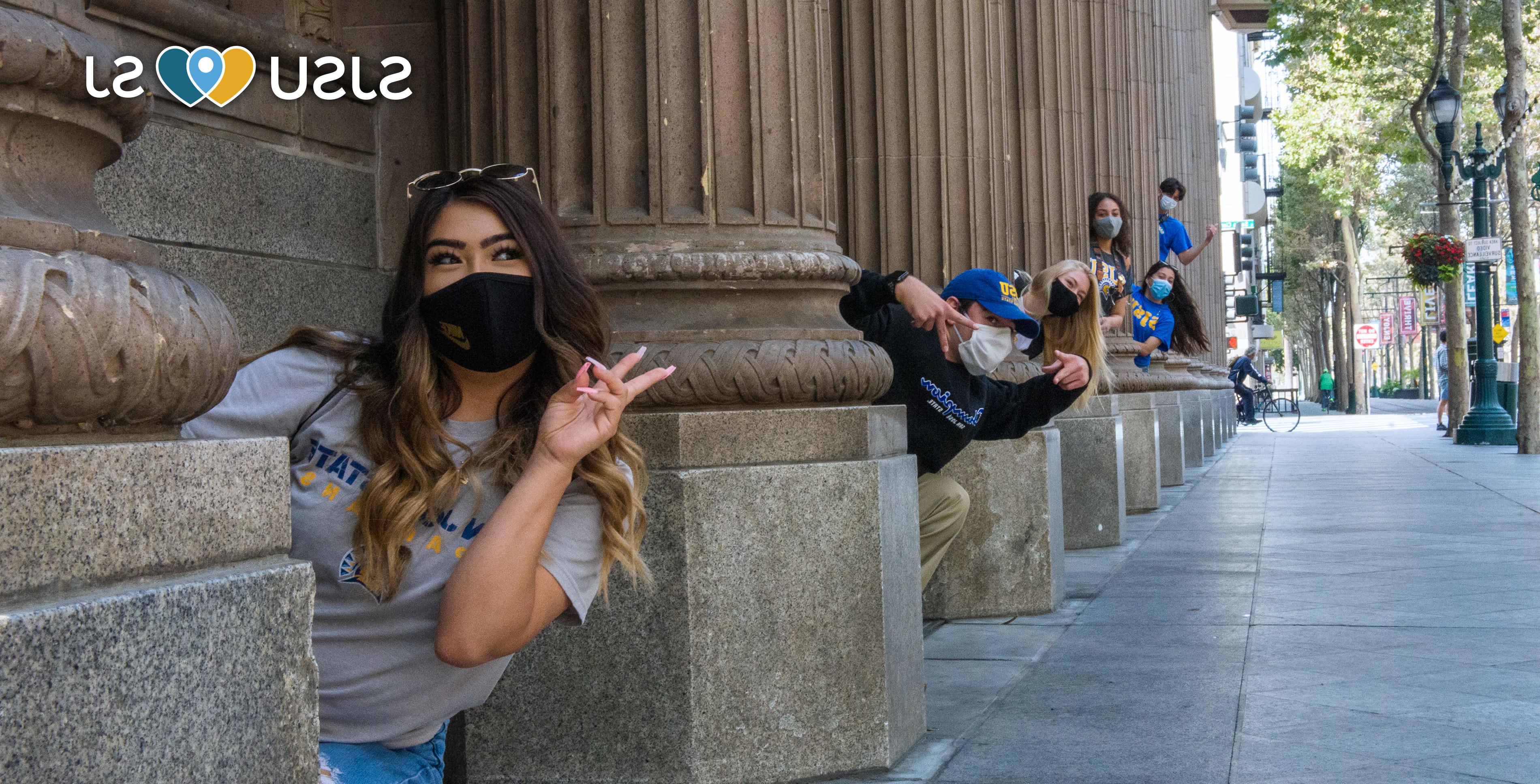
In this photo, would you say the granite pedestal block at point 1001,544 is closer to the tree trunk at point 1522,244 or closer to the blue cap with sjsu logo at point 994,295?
the blue cap with sjsu logo at point 994,295

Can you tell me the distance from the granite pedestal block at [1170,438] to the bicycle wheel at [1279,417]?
1956 centimetres

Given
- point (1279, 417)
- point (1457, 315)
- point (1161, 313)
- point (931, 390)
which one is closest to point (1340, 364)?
point (1279, 417)

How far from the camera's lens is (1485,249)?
22.1 metres

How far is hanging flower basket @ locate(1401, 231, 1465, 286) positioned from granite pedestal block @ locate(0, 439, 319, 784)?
2645 centimetres

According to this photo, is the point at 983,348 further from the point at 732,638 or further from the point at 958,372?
the point at 732,638

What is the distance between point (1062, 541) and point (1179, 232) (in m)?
6.99

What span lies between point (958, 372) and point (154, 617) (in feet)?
13.8

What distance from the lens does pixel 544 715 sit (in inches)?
162

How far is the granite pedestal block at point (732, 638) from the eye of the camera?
4004 mm

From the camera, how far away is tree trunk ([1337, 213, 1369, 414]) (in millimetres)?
53000

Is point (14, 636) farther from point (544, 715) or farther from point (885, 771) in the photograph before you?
point (885, 771)

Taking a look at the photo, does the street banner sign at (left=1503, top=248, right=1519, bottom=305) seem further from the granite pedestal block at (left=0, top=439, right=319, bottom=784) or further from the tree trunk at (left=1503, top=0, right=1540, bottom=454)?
the granite pedestal block at (left=0, top=439, right=319, bottom=784)

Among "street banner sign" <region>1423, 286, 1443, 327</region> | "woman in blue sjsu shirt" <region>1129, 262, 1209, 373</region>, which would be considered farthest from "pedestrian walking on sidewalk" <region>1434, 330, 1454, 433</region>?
"street banner sign" <region>1423, 286, 1443, 327</region>

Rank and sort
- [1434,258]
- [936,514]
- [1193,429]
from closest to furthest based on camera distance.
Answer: [936,514], [1193,429], [1434,258]
